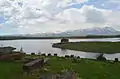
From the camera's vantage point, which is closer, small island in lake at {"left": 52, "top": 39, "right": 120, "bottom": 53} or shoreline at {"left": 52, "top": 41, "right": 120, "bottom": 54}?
shoreline at {"left": 52, "top": 41, "right": 120, "bottom": 54}

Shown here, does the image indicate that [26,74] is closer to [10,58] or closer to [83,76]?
[83,76]

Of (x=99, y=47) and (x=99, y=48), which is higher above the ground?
(x=99, y=47)

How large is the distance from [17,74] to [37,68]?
460 cm

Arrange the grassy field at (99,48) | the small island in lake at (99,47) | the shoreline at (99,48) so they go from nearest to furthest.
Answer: the shoreline at (99,48) < the grassy field at (99,48) < the small island in lake at (99,47)

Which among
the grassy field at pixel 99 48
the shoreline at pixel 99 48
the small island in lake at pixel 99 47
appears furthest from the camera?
the small island in lake at pixel 99 47

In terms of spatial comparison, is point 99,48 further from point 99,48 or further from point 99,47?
point 99,47

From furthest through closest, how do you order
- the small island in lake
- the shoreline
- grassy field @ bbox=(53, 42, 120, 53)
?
the small island in lake, grassy field @ bbox=(53, 42, 120, 53), the shoreline

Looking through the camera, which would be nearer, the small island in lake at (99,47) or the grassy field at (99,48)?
the grassy field at (99,48)

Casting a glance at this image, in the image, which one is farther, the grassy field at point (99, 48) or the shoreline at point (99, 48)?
the grassy field at point (99, 48)

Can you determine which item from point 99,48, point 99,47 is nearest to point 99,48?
point 99,48

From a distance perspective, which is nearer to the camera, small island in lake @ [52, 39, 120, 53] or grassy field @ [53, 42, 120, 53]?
grassy field @ [53, 42, 120, 53]

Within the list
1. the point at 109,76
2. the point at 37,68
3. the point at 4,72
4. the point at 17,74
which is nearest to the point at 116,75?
the point at 109,76

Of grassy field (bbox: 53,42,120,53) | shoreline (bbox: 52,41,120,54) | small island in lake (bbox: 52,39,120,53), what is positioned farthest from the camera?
small island in lake (bbox: 52,39,120,53)

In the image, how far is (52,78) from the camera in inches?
787
